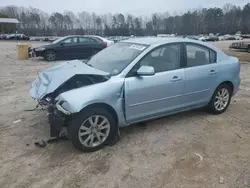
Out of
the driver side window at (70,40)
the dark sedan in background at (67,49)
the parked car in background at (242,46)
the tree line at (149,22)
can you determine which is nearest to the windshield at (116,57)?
the dark sedan in background at (67,49)

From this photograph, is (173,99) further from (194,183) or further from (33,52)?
(33,52)

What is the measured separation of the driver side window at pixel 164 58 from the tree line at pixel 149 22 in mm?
73927

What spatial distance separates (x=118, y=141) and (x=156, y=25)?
8596 centimetres

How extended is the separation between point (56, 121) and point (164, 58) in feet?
6.65

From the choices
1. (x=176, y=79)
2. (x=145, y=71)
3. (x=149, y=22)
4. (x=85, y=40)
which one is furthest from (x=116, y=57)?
(x=149, y=22)

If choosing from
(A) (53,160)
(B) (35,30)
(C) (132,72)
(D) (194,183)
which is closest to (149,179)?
(D) (194,183)

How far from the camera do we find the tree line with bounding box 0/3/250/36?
82062 millimetres

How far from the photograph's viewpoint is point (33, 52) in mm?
14594

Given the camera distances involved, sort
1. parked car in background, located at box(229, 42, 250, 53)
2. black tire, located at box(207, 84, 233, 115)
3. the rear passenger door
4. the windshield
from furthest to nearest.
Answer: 1. parked car in background, located at box(229, 42, 250, 53)
2. black tire, located at box(207, 84, 233, 115)
3. the rear passenger door
4. the windshield

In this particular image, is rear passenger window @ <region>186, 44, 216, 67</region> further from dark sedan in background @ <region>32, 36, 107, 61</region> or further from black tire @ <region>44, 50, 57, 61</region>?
black tire @ <region>44, 50, 57, 61</region>

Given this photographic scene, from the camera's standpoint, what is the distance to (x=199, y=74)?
14.8 feet

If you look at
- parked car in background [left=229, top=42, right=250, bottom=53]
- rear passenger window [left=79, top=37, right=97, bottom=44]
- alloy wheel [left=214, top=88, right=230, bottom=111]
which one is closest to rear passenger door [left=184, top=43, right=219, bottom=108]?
alloy wheel [left=214, top=88, right=230, bottom=111]

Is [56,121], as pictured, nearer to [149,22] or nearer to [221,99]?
[221,99]

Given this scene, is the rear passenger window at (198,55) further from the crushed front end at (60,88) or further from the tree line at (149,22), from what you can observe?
the tree line at (149,22)
